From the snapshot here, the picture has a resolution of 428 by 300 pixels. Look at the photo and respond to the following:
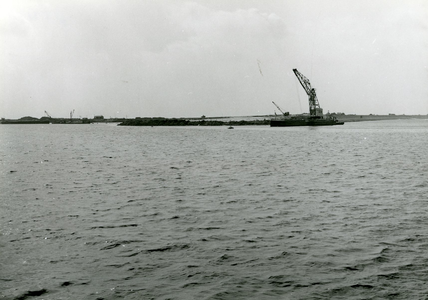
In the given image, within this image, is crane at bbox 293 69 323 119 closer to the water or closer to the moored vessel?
the moored vessel

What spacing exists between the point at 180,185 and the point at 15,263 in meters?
12.6

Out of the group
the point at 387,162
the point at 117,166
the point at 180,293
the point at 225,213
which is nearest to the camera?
the point at 180,293

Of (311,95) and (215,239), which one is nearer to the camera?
(215,239)

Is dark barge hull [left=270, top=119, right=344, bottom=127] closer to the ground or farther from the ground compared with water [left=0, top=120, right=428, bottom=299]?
farther from the ground

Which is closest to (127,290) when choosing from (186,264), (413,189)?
(186,264)

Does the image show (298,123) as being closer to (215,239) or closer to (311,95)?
(311,95)

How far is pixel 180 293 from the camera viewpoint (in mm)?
8219

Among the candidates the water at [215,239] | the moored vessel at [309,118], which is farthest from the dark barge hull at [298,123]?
the water at [215,239]

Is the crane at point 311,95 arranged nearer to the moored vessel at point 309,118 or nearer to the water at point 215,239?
the moored vessel at point 309,118

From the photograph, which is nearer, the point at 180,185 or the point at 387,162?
the point at 180,185

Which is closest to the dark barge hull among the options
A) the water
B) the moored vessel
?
the moored vessel

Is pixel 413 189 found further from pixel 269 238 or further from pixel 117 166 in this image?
pixel 117 166

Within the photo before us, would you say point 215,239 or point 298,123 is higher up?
point 298,123

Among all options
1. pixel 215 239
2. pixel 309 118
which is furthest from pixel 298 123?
pixel 215 239
